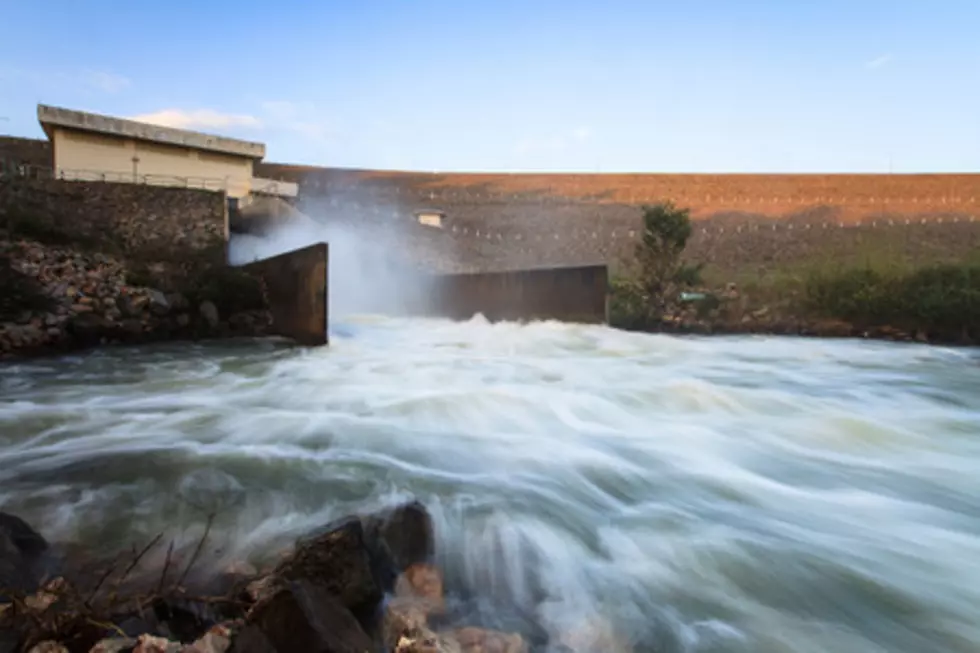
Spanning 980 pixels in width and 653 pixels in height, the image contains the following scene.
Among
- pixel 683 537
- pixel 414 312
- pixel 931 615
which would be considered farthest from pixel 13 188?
pixel 931 615

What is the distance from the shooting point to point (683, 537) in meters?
4.29

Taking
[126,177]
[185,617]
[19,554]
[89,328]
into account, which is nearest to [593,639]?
[185,617]

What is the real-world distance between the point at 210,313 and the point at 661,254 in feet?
35.3

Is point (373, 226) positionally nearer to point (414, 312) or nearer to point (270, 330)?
point (414, 312)

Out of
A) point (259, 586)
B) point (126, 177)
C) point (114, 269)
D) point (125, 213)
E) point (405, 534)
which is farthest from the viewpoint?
point (126, 177)

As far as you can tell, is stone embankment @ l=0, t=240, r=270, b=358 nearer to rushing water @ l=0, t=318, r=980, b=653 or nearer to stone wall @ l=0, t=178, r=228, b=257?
rushing water @ l=0, t=318, r=980, b=653

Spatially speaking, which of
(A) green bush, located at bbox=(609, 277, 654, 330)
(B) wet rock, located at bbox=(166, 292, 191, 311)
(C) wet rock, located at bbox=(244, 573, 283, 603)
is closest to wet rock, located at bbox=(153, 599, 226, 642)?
(C) wet rock, located at bbox=(244, 573, 283, 603)

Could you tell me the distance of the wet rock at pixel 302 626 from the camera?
2.34 meters

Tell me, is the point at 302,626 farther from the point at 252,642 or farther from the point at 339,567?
the point at 339,567

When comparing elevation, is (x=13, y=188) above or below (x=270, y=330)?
above

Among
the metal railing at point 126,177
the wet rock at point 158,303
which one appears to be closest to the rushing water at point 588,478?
the wet rock at point 158,303

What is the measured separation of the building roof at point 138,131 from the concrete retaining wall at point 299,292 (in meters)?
9.90

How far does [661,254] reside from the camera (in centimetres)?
1633

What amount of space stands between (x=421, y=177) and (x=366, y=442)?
47.5m
